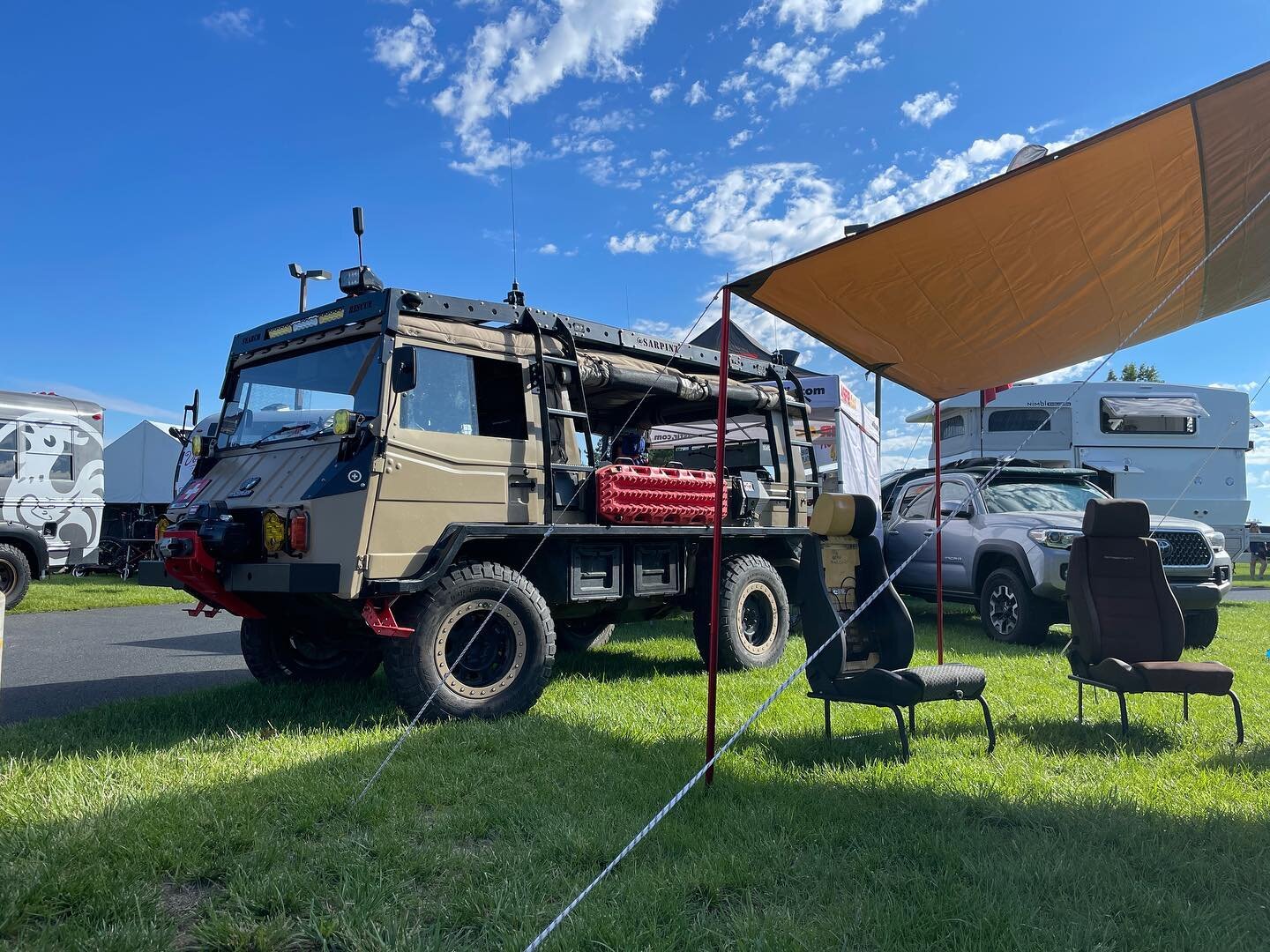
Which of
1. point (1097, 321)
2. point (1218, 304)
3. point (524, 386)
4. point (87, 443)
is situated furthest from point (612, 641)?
point (87, 443)

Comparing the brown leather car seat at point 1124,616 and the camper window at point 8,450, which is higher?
the camper window at point 8,450

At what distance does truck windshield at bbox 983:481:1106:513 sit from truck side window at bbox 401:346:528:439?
258 inches

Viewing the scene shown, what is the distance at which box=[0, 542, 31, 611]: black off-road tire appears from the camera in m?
11.8

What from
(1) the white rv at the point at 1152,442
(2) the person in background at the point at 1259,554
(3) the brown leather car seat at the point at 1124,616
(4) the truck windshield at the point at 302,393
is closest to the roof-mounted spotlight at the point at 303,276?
(4) the truck windshield at the point at 302,393

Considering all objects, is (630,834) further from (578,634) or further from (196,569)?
(578,634)

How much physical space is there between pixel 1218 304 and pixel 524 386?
183 inches

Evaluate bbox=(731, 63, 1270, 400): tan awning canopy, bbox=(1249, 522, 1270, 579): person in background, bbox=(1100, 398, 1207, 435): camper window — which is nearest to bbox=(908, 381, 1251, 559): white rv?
bbox=(1100, 398, 1207, 435): camper window

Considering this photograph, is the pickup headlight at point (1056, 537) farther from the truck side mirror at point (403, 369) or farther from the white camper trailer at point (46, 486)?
the white camper trailer at point (46, 486)

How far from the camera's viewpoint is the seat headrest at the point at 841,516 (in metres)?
5.47

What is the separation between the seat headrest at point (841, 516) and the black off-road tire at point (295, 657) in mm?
3393

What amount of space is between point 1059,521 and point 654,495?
17.0 feet

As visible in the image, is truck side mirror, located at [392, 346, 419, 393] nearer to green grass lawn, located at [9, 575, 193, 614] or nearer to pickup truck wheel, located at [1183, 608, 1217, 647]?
pickup truck wheel, located at [1183, 608, 1217, 647]

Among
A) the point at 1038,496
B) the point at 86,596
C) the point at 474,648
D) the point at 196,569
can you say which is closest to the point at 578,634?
the point at 474,648

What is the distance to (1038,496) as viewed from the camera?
1038 centimetres
